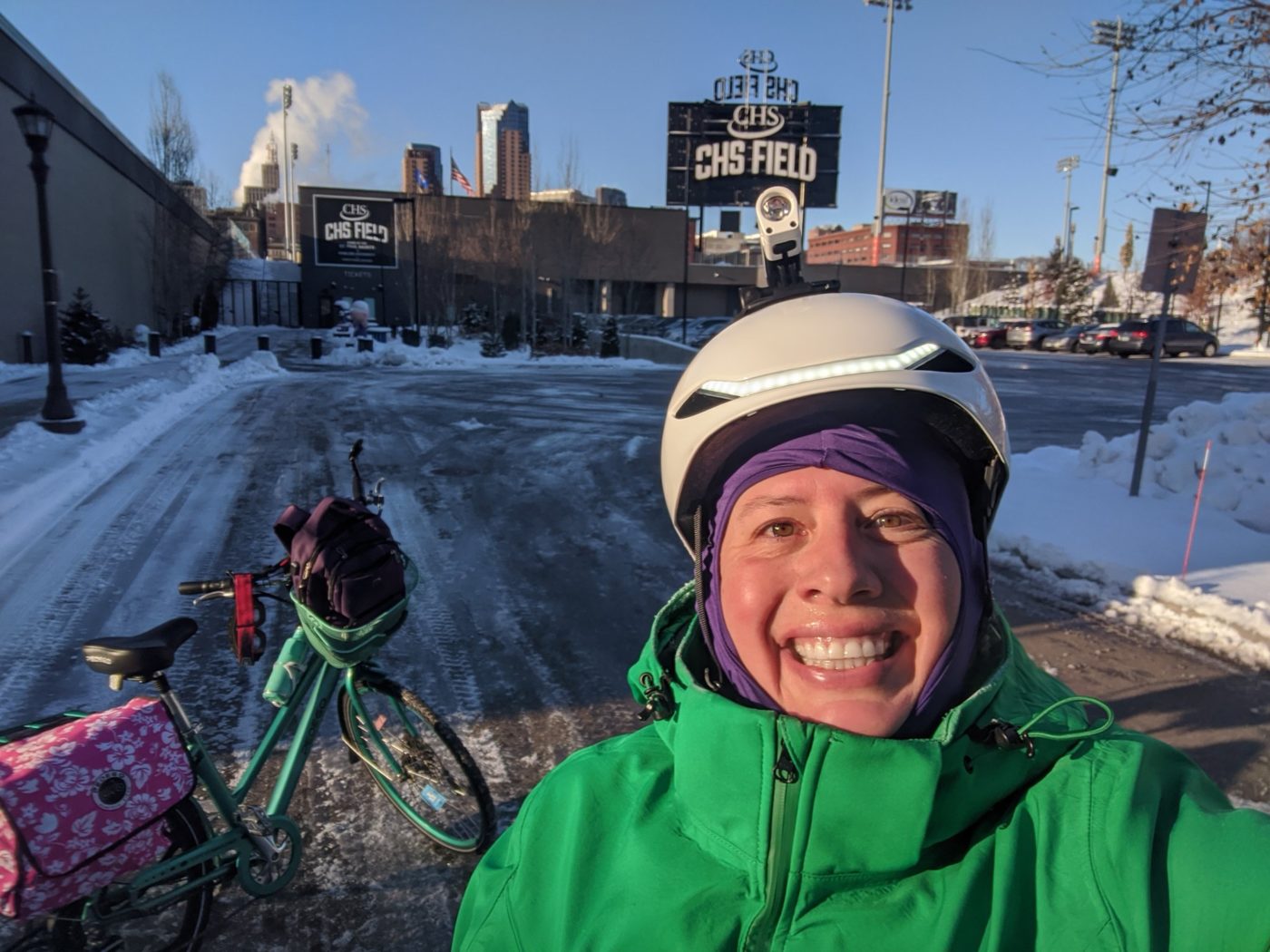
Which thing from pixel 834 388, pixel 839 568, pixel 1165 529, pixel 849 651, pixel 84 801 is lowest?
pixel 1165 529

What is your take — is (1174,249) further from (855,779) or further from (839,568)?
(855,779)

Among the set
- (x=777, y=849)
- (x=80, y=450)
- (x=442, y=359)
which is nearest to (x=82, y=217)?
(x=442, y=359)

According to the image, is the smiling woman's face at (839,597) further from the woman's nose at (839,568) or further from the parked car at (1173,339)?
the parked car at (1173,339)

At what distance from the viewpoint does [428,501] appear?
26.5 ft

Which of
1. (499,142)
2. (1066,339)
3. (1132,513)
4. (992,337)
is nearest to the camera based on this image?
(1132,513)

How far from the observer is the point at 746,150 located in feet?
122

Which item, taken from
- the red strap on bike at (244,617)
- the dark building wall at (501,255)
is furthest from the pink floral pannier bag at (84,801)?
the dark building wall at (501,255)

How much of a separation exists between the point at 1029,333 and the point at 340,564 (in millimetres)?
46790

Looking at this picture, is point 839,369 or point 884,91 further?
point 884,91

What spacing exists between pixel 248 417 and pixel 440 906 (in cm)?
1204

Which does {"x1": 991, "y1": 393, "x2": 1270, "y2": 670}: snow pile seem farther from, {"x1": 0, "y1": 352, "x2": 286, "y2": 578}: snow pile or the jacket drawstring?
{"x1": 0, "y1": 352, "x2": 286, "y2": 578}: snow pile

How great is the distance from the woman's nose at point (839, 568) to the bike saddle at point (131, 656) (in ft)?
6.39

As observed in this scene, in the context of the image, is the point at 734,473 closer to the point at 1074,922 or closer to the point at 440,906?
the point at 1074,922

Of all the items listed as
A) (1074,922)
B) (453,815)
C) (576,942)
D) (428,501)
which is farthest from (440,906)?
(428,501)
